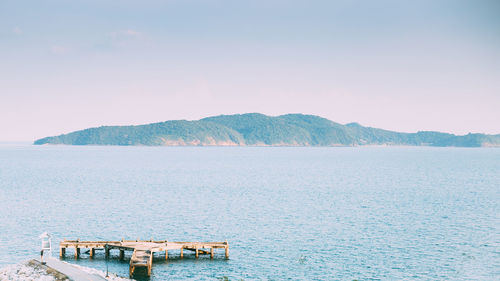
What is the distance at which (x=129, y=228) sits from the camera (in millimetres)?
60219

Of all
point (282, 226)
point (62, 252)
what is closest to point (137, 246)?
point (62, 252)

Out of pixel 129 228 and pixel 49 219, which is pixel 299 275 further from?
pixel 49 219

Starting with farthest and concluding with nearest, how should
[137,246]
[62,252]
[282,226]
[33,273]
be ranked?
[282,226] < [62,252] < [137,246] < [33,273]

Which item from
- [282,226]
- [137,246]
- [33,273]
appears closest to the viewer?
[33,273]

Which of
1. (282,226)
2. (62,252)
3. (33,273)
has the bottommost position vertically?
(282,226)

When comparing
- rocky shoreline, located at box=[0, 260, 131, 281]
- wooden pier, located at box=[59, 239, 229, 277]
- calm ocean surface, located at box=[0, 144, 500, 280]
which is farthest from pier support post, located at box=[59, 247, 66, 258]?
rocky shoreline, located at box=[0, 260, 131, 281]

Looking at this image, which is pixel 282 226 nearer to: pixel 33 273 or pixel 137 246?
pixel 137 246

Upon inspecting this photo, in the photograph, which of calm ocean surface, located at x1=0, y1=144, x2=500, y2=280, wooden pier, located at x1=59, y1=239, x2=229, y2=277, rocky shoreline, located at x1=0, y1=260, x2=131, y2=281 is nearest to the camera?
rocky shoreline, located at x1=0, y1=260, x2=131, y2=281

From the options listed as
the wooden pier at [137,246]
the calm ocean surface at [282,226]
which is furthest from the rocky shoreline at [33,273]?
the wooden pier at [137,246]

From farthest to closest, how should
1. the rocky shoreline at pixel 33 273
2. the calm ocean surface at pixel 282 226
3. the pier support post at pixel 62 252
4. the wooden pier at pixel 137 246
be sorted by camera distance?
the pier support post at pixel 62 252
the wooden pier at pixel 137 246
the calm ocean surface at pixel 282 226
the rocky shoreline at pixel 33 273

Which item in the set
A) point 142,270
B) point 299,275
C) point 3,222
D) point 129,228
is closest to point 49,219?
point 3,222

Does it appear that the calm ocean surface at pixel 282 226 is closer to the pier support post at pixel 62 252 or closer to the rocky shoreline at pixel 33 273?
the pier support post at pixel 62 252

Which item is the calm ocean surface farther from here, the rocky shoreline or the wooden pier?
the rocky shoreline

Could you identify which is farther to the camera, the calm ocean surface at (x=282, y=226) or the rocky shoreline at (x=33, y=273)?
the calm ocean surface at (x=282, y=226)
